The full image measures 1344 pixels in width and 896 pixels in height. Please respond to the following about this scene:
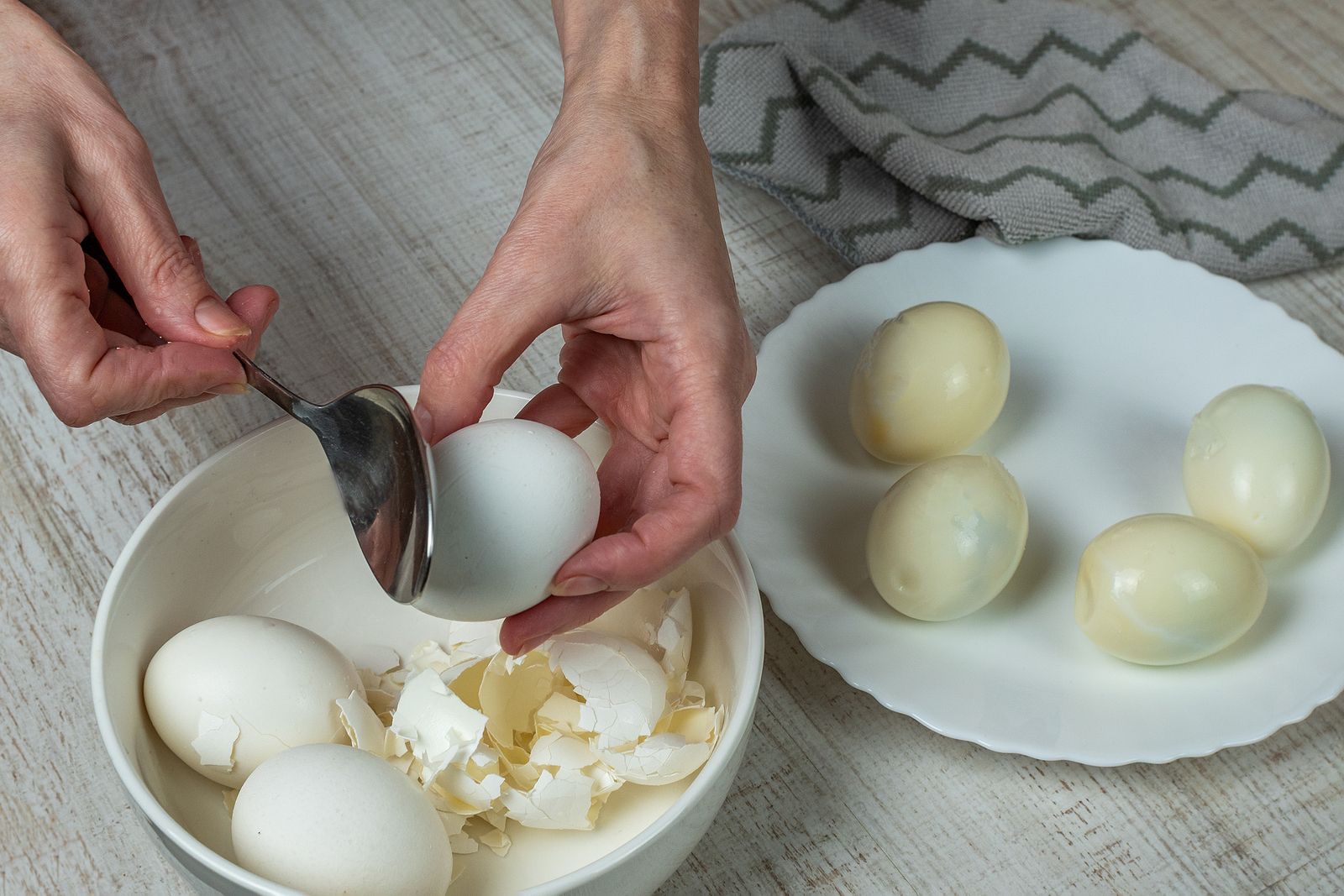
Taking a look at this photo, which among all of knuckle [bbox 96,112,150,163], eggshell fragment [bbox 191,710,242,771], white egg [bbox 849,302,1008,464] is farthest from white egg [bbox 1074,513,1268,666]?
knuckle [bbox 96,112,150,163]

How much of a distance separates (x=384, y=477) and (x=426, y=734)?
0.43 ft

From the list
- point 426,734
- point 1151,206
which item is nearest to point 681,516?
point 426,734

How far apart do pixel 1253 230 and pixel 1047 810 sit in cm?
53

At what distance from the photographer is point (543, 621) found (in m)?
0.60

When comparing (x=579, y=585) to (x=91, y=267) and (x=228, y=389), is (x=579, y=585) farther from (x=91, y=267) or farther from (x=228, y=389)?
(x=91, y=267)

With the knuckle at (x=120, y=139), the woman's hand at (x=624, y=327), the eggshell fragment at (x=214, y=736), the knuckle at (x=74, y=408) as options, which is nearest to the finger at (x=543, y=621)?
the woman's hand at (x=624, y=327)

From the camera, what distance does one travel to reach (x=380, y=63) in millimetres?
1110

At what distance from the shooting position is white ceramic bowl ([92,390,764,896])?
0.53 m

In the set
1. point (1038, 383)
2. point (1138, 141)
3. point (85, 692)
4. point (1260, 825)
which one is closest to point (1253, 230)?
point (1138, 141)

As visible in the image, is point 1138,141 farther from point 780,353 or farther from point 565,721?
point 565,721

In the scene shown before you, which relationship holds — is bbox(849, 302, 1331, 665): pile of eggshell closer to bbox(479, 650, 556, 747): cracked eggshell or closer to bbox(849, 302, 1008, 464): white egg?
bbox(849, 302, 1008, 464): white egg

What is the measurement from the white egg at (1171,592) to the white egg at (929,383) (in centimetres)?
13

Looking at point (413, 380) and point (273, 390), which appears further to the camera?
point (413, 380)

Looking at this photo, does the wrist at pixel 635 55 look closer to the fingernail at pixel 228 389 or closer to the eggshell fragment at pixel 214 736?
the fingernail at pixel 228 389
